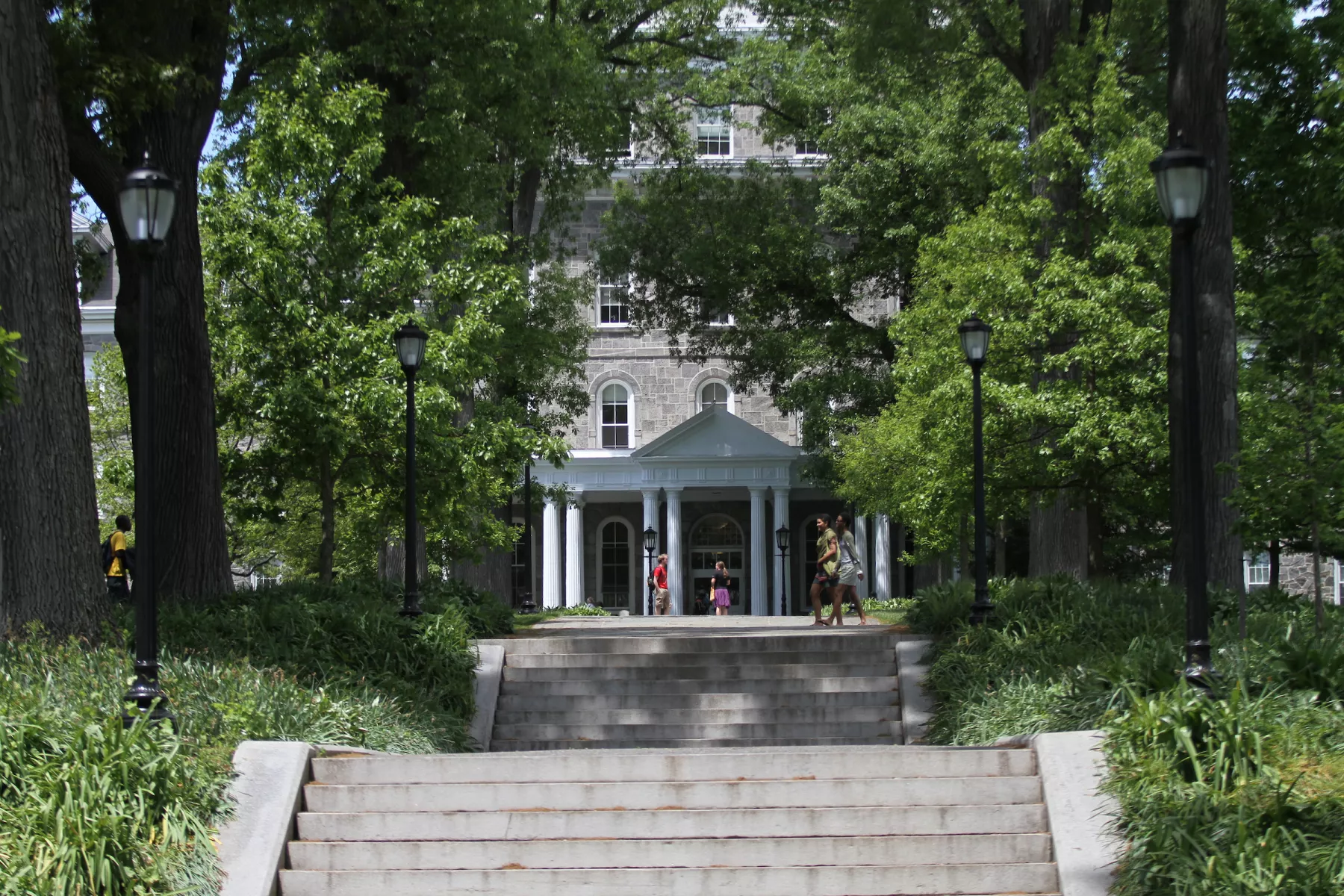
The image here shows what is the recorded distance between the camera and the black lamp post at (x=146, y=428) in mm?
8773

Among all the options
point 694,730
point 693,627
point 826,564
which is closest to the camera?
point 694,730

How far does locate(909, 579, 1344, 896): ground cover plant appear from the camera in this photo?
22.5 feet

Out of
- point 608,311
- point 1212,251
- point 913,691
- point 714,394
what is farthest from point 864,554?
point 913,691

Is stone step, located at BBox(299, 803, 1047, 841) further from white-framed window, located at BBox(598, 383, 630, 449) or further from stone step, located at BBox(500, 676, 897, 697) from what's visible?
white-framed window, located at BBox(598, 383, 630, 449)

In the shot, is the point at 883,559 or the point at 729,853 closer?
the point at 729,853

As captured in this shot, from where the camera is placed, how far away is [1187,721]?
7.87 metres

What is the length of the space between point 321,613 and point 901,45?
37.8ft

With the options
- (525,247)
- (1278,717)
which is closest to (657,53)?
(525,247)

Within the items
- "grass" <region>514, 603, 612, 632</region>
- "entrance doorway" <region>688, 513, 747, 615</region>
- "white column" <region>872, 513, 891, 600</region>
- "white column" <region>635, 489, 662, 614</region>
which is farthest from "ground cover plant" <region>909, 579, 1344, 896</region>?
"entrance doorway" <region>688, 513, 747, 615</region>

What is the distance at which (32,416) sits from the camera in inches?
450

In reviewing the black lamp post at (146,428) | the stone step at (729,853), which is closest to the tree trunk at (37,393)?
the black lamp post at (146,428)

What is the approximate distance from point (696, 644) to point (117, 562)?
818 cm

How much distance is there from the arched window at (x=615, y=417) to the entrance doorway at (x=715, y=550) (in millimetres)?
3963

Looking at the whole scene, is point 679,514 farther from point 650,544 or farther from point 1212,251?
point 1212,251
